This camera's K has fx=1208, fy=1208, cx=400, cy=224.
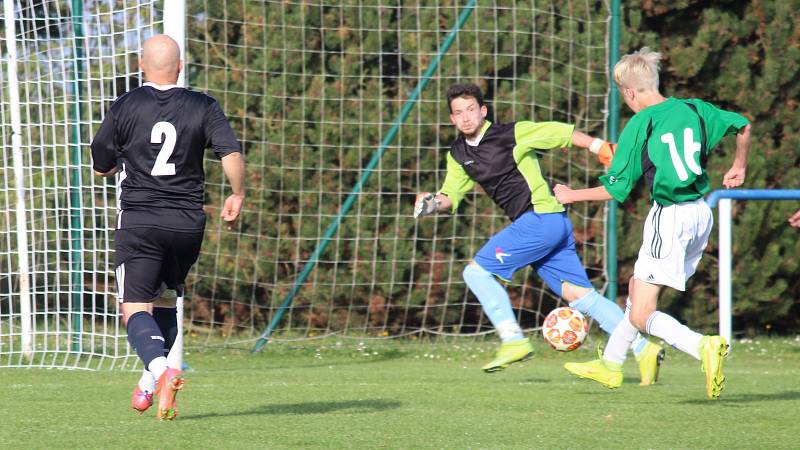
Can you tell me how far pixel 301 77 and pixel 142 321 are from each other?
5.62 metres

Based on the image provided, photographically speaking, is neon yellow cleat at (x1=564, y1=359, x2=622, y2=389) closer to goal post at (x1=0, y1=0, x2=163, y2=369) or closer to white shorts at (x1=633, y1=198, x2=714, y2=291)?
white shorts at (x1=633, y1=198, x2=714, y2=291)

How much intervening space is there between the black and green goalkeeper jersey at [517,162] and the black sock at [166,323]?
7.96 feet

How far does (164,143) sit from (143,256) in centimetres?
52

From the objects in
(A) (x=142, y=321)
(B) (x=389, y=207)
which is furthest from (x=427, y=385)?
(B) (x=389, y=207)

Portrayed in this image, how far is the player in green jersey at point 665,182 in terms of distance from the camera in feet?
19.2

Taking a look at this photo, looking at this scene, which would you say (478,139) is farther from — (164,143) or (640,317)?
(164,143)

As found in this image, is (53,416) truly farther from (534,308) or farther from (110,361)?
(534,308)

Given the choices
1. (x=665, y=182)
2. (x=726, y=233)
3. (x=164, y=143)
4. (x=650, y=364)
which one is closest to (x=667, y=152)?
(x=665, y=182)

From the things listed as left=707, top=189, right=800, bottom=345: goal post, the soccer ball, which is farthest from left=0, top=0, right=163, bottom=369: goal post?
left=707, top=189, right=800, bottom=345: goal post

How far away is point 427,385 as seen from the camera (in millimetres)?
7266

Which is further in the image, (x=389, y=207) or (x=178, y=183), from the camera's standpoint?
(x=389, y=207)

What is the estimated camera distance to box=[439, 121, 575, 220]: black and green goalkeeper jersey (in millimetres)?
7465

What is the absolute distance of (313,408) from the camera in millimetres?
6102

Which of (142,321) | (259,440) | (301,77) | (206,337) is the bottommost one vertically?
(206,337)
